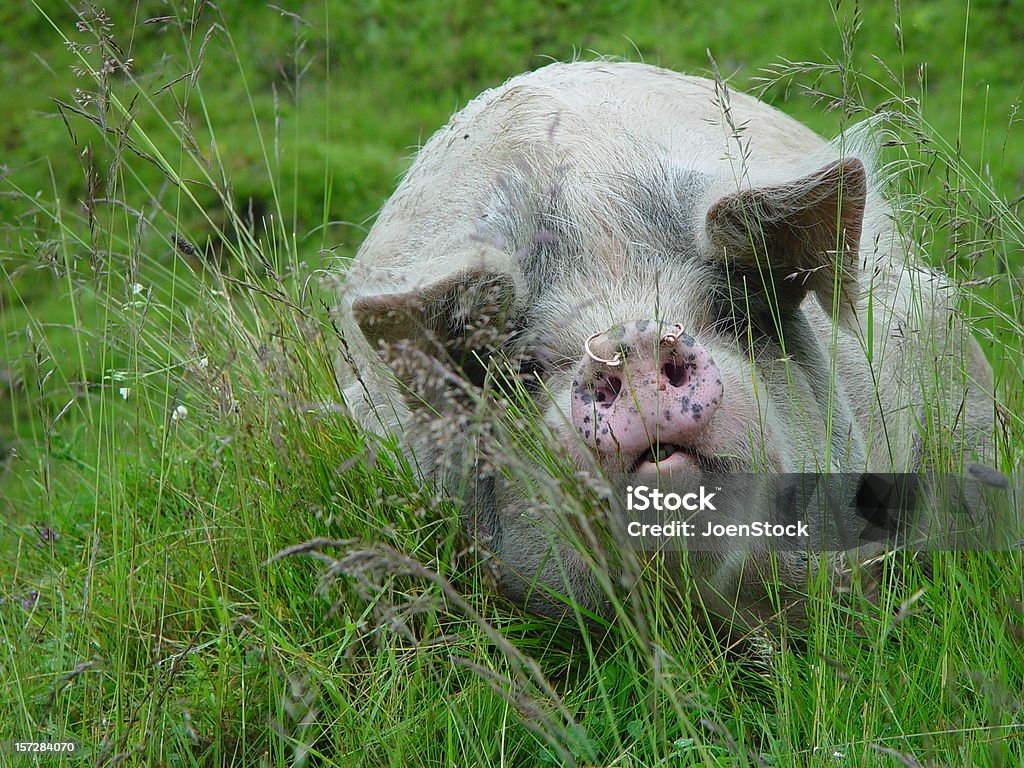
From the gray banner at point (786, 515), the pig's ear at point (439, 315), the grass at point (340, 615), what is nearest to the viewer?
the grass at point (340, 615)

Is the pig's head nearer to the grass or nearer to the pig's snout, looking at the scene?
the pig's snout

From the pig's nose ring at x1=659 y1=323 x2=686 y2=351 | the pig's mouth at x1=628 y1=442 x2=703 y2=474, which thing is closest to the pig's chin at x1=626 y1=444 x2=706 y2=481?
the pig's mouth at x1=628 y1=442 x2=703 y2=474

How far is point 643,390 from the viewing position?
2852 mm

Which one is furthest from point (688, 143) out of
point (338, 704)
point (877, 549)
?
point (338, 704)

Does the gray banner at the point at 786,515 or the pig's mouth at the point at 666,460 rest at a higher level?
the pig's mouth at the point at 666,460

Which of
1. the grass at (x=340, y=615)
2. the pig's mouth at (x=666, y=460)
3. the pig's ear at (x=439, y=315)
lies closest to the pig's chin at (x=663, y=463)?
the pig's mouth at (x=666, y=460)

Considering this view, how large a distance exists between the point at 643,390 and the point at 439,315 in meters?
0.63

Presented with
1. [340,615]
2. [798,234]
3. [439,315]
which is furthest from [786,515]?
[340,615]

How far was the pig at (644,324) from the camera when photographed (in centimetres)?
294

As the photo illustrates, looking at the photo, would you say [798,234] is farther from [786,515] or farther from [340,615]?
[340,615]

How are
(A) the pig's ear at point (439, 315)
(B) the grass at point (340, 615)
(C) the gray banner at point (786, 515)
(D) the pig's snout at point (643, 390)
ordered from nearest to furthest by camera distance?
(B) the grass at point (340, 615) < (D) the pig's snout at point (643, 390) < (C) the gray banner at point (786, 515) < (A) the pig's ear at point (439, 315)

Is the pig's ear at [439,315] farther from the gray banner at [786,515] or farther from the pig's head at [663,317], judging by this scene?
the gray banner at [786,515]

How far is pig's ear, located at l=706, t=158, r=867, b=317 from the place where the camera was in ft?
10.2

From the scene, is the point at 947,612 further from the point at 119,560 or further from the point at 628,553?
the point at 119,560
